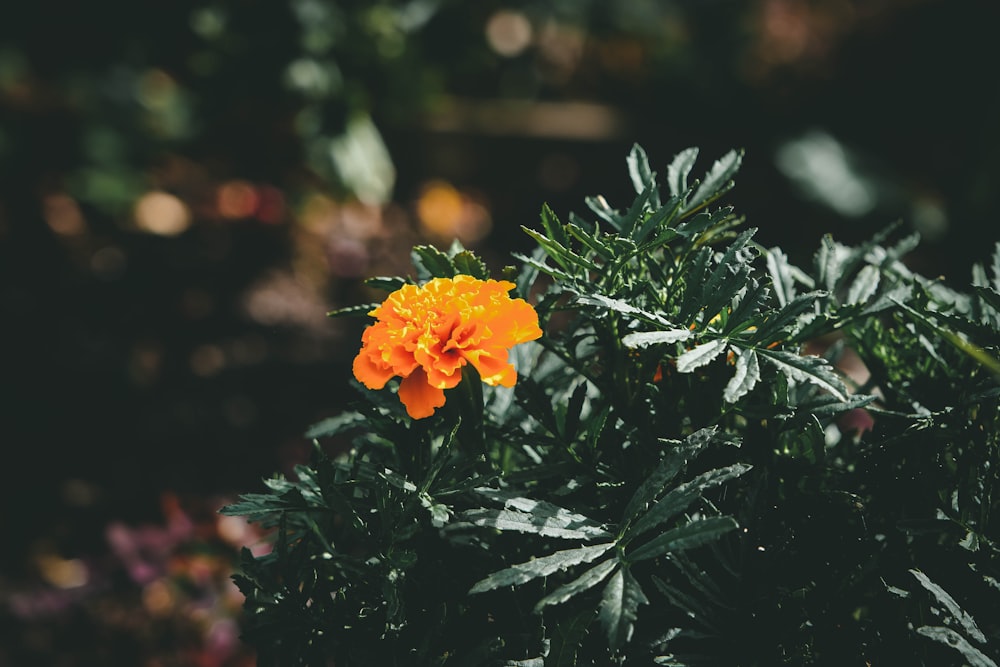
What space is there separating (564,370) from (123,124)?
8.62 feet

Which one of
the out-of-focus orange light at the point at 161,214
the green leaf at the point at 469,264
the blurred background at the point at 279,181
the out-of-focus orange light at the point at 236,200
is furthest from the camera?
the out-of-focus orange light at the point at 236,200

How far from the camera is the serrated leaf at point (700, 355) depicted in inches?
27.1

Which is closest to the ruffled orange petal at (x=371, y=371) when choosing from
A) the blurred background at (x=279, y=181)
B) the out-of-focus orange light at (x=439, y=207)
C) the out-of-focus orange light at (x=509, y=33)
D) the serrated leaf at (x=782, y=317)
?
the serrated leaf at (x=782, y=317)

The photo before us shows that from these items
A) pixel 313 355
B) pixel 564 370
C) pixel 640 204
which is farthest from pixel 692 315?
pixel 313 355

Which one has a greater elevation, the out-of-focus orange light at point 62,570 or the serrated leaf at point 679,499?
the out-of-focus orange light at point 62,570

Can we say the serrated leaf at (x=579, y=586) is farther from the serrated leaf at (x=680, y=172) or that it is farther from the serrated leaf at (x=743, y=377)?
the serrated leaf at (x=680, y=172)

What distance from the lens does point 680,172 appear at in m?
0.89

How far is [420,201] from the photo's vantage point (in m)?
3.30

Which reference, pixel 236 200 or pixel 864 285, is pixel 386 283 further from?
pixel 236 200

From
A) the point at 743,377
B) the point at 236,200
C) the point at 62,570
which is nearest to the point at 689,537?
the point at 743,377

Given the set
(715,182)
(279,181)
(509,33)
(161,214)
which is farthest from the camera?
(509,33)

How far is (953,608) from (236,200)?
2.83 metres

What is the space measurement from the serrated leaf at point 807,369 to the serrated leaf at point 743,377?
2 cm

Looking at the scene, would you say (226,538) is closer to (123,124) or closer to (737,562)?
(737,562)
